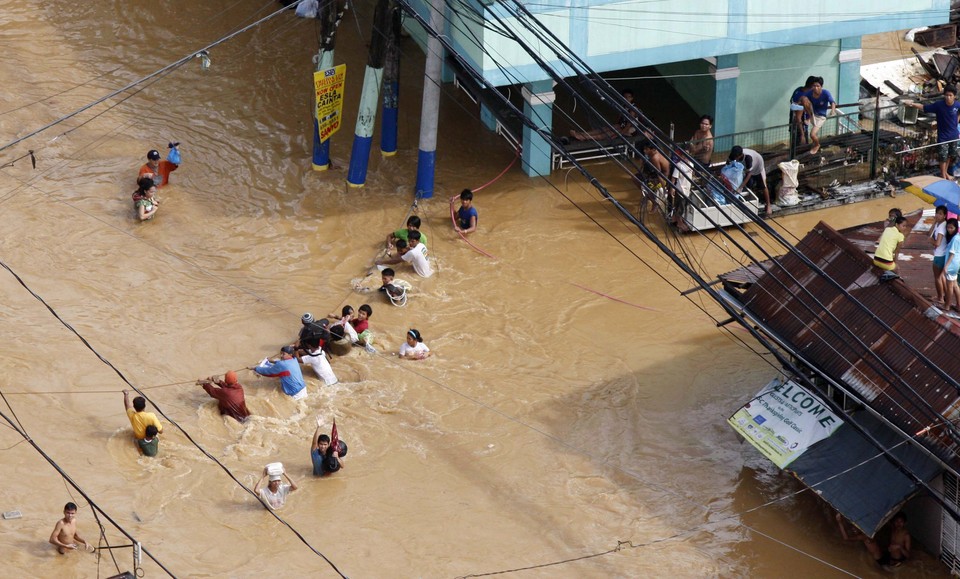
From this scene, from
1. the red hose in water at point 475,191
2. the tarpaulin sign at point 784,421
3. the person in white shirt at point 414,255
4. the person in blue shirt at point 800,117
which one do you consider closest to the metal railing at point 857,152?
the person in blue shirt at point 800,117

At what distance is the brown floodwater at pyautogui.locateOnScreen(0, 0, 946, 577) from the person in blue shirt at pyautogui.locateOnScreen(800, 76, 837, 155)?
1.31 meters

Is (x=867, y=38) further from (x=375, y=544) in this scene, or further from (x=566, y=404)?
(x=375, y=544)

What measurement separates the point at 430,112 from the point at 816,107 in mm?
6338

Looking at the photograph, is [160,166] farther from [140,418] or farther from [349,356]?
[140,418]

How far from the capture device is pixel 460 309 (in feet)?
67.8

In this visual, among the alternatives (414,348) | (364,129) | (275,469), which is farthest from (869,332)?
Answer: (364,129)

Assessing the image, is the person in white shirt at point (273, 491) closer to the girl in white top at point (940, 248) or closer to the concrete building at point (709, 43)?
the concrete building at point (709, 43)

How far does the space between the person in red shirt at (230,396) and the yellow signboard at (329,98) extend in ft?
21.5

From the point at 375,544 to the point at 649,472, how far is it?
363 centimetres

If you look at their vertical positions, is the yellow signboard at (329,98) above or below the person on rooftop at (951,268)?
above

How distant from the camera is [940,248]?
16547 mm

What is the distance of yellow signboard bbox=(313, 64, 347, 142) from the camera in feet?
75.0

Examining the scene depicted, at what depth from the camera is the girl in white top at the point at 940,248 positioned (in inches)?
645

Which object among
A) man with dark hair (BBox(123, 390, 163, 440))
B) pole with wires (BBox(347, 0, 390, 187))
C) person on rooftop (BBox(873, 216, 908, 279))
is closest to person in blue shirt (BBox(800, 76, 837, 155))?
person on rooftop (BBox(873, 216, 908, 279))
